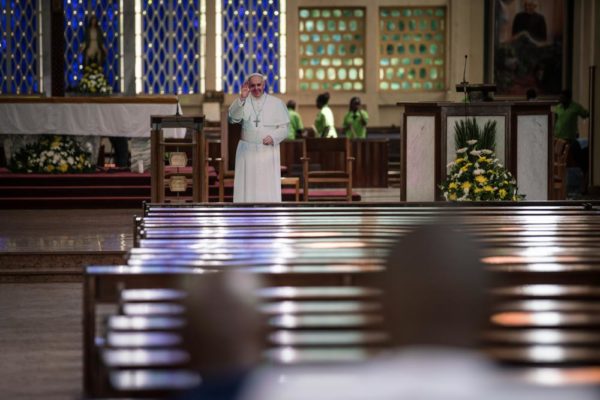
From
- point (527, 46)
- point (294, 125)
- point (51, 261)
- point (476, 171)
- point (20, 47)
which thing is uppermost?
point (527, 46)

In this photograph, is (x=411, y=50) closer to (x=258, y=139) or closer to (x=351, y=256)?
(x=258, y=139)

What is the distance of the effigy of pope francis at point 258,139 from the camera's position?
10406 mm

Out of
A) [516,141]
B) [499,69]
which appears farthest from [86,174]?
[499,69]

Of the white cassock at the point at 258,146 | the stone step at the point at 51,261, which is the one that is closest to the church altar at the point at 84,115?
the white cassock at the point at 258,146

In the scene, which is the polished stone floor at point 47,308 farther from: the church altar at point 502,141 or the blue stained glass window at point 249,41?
the blue stained glass window at point 249,41

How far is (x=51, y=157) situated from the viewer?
14.4 metres

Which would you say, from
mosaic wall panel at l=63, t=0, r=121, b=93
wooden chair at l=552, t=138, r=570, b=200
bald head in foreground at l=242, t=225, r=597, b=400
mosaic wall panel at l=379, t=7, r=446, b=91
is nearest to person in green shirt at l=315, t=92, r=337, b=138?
mosaic wall panel at l=379, t=7, r=446, b=91

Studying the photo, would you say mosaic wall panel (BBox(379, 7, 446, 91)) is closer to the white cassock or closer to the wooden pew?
the white cassock

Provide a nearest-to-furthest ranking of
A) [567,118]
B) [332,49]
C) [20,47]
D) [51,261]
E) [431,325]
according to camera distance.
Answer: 1. [431,325]
2. [51,261]
3. [567,118]
4. [20,47]
5. [332,49]

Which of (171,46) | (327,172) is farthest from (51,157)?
A: (171,46)

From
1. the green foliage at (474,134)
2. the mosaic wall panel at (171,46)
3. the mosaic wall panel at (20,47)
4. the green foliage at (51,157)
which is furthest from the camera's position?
the mosaic wall panel at (171,46)

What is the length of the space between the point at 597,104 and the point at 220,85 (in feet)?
23.3

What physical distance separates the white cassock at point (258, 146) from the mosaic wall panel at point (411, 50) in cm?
1072

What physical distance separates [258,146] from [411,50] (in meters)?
11.0
